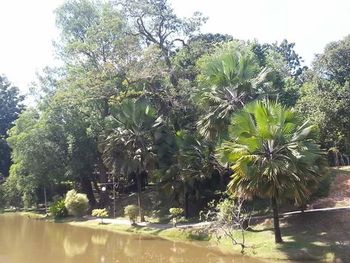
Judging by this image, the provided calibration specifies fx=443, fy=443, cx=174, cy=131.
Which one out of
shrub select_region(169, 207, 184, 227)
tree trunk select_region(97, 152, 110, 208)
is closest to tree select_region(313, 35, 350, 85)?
shrub select_region(169, 207, 184, 227)

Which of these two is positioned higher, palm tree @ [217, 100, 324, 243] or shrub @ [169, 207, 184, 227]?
palm tree @ [217, 100, 324, 243]

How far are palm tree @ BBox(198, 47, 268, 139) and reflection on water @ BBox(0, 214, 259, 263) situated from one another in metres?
6.48

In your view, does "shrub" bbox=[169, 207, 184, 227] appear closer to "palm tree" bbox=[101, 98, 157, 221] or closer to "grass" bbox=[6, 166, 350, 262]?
"grass" bbox=[6, 166, 350, 262]

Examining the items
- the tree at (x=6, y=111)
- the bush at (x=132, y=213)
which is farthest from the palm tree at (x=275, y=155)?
the tree at (x=6, y=111)

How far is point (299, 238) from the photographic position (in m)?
18.8

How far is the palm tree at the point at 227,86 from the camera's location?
73.3 feet

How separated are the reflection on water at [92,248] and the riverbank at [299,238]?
87 cm

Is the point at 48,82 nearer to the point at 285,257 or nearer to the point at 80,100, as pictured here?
the point at 80,100

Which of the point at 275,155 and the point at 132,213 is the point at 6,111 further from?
the point at 275,155

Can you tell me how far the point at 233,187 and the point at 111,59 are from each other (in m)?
18.7

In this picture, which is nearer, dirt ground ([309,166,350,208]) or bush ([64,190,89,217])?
dirt ground ([309,166,350,208])

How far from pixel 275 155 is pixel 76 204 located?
21094mm

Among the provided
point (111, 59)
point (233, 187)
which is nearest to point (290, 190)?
point (233, 187)

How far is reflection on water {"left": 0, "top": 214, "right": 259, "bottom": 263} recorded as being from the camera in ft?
62.1
